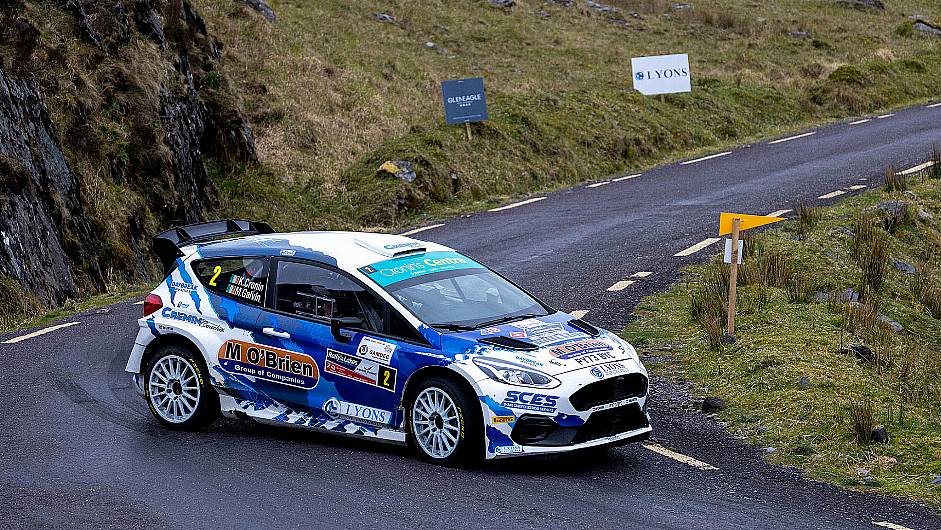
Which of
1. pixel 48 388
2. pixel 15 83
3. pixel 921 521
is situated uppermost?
pixel 15 83

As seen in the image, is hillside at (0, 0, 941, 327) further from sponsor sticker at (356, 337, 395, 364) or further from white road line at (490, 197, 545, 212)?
sponsor sticker at (356, 337, 395, 364)

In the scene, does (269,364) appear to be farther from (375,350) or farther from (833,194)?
(833,194)

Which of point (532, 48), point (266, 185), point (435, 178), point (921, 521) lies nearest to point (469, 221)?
point (435, 178)

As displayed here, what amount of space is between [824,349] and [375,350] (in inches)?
201

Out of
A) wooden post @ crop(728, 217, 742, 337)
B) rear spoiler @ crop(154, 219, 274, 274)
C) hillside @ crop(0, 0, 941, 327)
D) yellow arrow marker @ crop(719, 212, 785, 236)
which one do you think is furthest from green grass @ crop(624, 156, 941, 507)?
hillside @ crop(0, 0, 941, 327)

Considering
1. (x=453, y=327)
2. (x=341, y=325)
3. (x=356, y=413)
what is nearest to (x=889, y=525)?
(x=453, y=327)

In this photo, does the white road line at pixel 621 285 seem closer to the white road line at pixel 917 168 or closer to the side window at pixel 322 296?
the side window at pixel 322 296

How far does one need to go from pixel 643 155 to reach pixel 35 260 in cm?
1526

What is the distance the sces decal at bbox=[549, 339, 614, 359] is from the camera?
865 cm

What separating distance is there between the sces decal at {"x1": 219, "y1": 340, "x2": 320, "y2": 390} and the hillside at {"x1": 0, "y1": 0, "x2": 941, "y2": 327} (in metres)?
6.56

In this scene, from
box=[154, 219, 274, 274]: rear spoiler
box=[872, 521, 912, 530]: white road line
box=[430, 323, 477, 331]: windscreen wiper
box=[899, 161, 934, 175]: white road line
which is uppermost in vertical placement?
box=[154, 219, 274, 274]: rear spoiler

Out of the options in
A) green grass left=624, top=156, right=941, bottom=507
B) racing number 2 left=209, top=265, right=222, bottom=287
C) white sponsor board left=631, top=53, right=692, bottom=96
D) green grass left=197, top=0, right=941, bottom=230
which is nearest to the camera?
green grass left=624, top=156, right=941, bottom=507

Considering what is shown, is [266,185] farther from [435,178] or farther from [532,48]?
[532,48]

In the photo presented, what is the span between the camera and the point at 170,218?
21.0 meters
